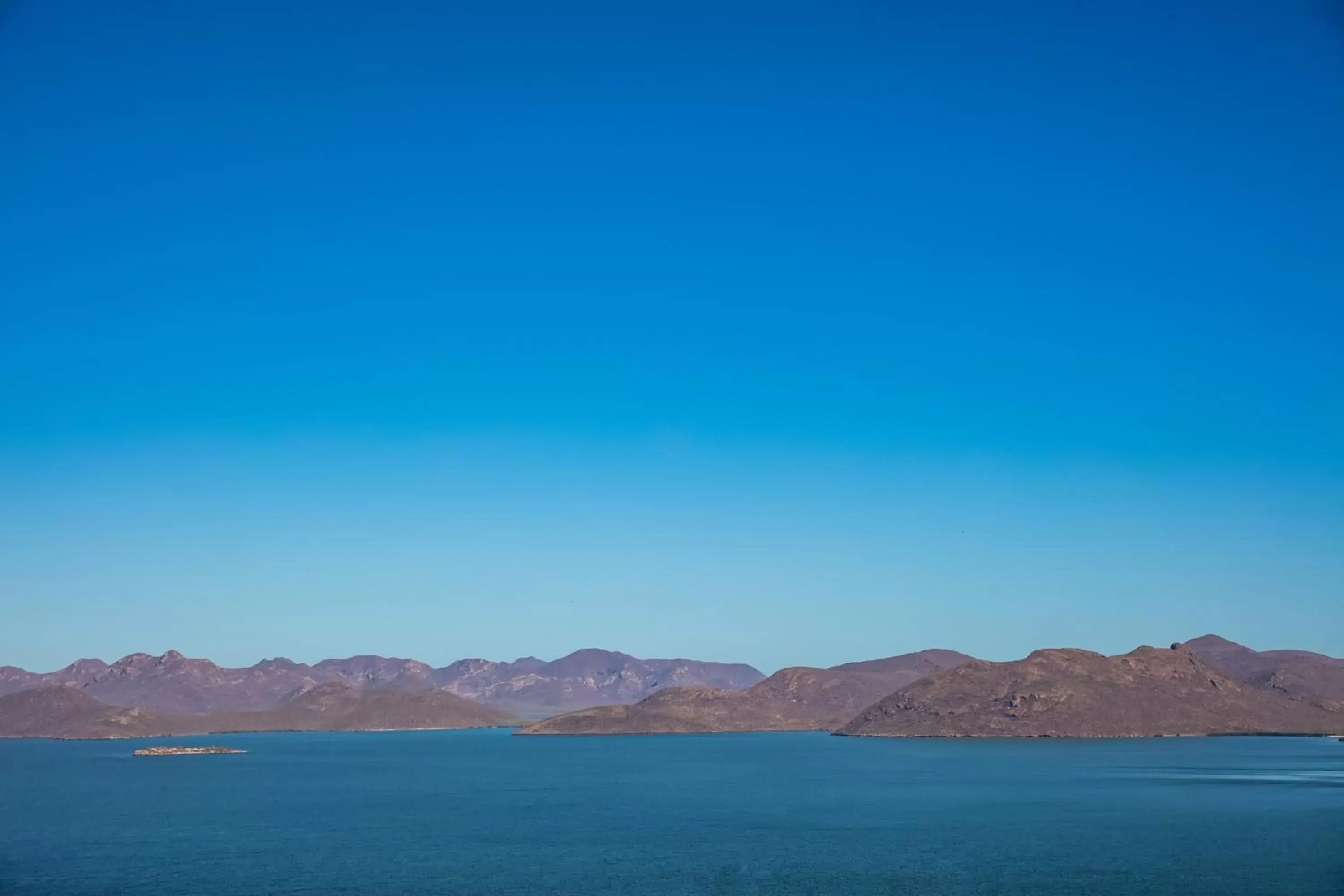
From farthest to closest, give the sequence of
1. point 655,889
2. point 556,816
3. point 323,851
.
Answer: point 556,816, point 323,851, point 655,889

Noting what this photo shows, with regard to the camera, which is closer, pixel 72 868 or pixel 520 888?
pixel 520 888

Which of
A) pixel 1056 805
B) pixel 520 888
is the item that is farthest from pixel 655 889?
pixel 1056 805

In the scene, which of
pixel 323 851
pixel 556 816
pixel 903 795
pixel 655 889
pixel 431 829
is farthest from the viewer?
pixel 903 795

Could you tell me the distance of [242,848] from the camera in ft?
374

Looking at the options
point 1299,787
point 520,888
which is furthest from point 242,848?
point 1299,787

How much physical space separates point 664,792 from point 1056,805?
59622mm

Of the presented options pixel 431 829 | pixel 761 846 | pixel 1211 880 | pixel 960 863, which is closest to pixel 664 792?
pixel 431 829

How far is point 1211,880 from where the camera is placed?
298 ft

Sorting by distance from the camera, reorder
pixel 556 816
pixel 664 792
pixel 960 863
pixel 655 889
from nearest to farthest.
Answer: pixel 655 889, pixel 960 863, pixel 556 816, pixel 664 792

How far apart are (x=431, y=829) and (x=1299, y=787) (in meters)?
123

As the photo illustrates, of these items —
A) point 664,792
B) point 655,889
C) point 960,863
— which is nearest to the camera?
point 655,889

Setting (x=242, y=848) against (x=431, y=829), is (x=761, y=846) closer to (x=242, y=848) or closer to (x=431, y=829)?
(x=431, y=829)

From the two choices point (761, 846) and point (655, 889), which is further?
point (761, 846)

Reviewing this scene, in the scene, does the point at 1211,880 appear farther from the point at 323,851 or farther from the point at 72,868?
the point at 72,868
